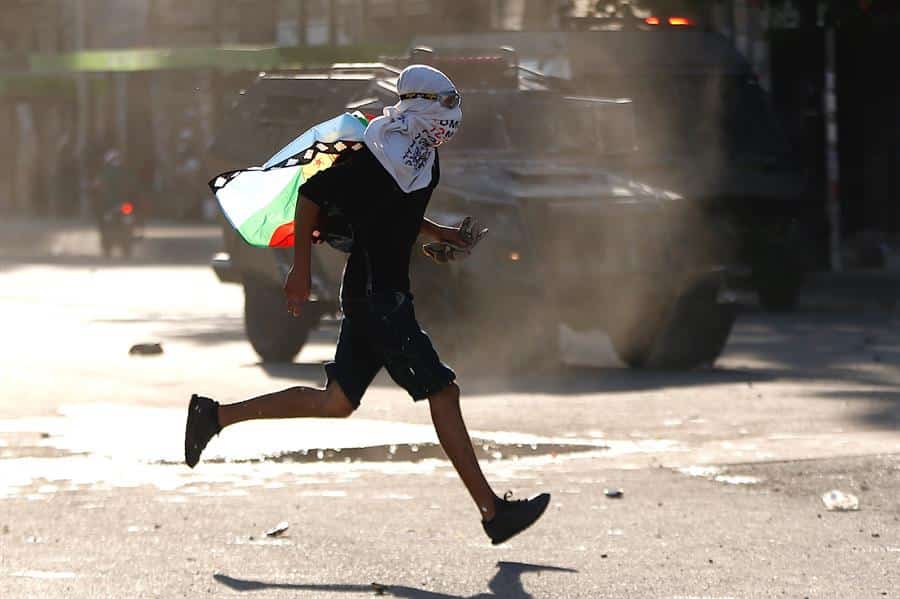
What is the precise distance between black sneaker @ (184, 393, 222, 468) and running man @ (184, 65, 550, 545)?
0.73 m

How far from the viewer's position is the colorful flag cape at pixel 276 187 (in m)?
8.06

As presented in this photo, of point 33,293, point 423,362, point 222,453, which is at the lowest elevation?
point 33,293

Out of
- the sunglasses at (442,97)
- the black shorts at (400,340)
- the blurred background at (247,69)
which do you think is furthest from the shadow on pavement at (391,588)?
the blurred background at (247,69)

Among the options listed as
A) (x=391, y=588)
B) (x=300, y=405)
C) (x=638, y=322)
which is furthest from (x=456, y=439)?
(x=638, y=322)

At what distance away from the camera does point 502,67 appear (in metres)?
16.4

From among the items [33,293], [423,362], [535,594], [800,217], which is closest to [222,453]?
[423,362]

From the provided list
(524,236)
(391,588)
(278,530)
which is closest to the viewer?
(391,588)

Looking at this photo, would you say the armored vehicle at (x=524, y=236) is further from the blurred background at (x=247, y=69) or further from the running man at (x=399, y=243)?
the running man at (x=399, y=243)

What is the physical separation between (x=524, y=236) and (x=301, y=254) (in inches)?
272

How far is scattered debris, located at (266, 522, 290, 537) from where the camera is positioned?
27.1 feet

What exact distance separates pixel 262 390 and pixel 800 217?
8.27 meters

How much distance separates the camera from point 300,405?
820 centimetres

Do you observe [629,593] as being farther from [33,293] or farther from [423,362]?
[33,293]

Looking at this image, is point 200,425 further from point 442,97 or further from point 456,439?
point 442,97
